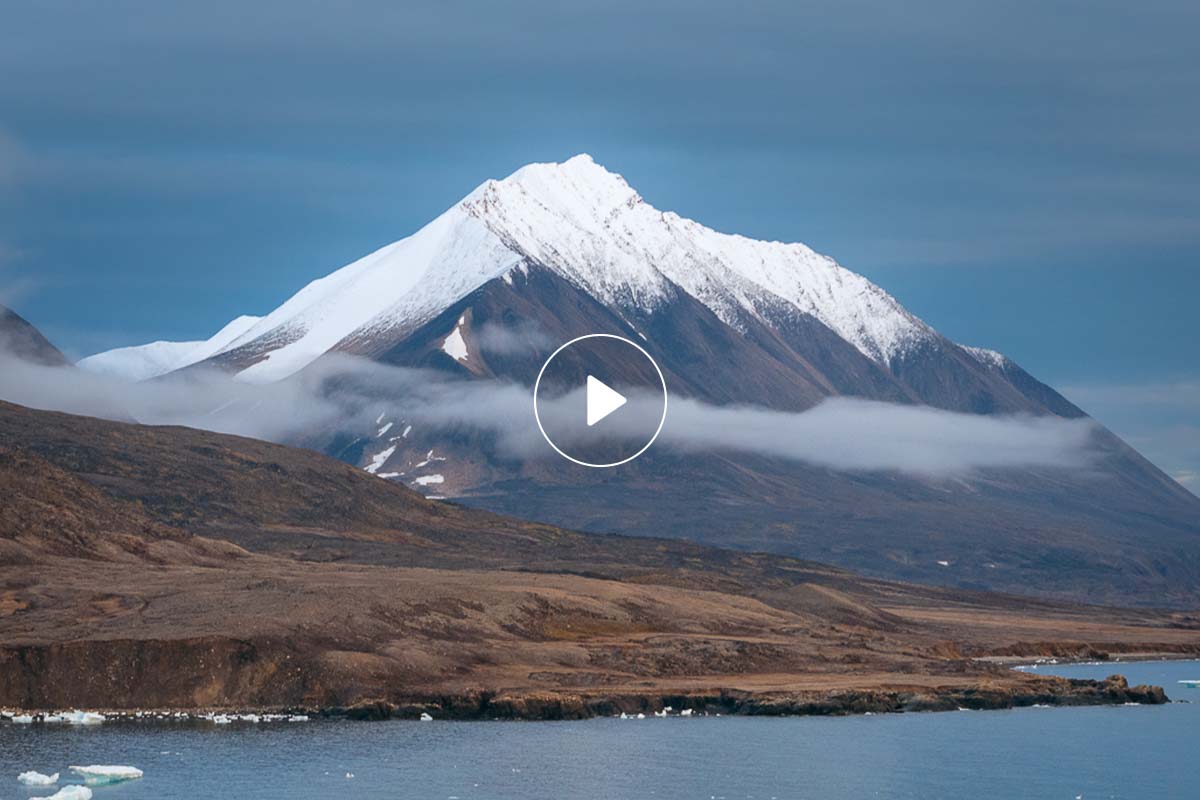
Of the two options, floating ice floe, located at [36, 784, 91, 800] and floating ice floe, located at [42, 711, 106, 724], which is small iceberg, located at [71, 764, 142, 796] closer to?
floating ice floe, located at [36, 784, 91, 800]

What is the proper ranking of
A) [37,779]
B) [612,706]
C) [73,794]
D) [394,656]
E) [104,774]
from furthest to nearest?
[394,656], [612,706], [104,774], [37,779], [73,794]

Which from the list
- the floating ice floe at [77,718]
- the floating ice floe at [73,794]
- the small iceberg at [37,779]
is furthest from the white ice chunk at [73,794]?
the floating ice floe at [77,718]

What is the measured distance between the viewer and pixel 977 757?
12494 centimetres

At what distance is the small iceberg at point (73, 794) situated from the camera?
98250mm

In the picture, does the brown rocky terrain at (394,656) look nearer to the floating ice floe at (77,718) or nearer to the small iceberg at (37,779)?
the floating ice floe at (77,718)

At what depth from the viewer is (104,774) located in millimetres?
104625

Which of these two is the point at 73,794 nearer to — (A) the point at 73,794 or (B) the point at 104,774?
(A) the point at 73,794

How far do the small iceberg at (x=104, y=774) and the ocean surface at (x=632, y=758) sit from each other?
1.93ft

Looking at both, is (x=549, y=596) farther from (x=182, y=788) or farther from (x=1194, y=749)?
(x=182, y=788)

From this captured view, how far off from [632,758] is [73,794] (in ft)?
116

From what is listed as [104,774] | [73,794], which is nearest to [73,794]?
[73,794]

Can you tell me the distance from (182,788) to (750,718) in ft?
175

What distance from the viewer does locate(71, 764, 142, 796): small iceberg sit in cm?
10450

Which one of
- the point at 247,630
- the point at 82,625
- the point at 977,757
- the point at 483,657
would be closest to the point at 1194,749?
the point at 977,757
